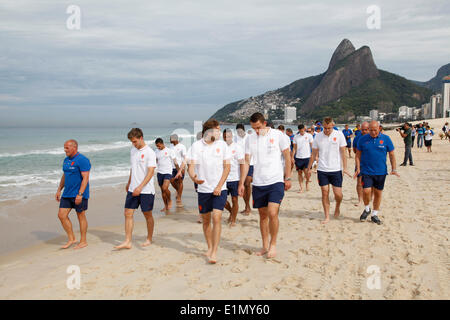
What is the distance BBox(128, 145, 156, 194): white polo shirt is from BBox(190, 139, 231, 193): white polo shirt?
0.98 metres

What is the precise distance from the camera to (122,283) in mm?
4176

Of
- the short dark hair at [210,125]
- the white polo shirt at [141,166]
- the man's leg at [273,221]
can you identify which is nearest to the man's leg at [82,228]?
the white polo shirt at [141,166]

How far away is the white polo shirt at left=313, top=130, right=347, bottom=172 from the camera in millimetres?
6656

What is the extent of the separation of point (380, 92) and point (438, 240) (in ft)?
543

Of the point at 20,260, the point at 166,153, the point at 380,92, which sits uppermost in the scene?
the point at 380,92

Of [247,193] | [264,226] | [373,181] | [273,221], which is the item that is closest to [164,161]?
[247,193]

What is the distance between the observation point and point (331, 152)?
21.9 feet

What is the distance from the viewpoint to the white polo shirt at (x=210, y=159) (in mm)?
4711

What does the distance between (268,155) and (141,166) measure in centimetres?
204

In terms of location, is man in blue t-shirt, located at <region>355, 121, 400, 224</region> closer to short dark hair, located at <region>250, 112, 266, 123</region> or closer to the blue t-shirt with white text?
the blue t-shirt with white text

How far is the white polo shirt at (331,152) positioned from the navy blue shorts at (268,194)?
2.27 meters
